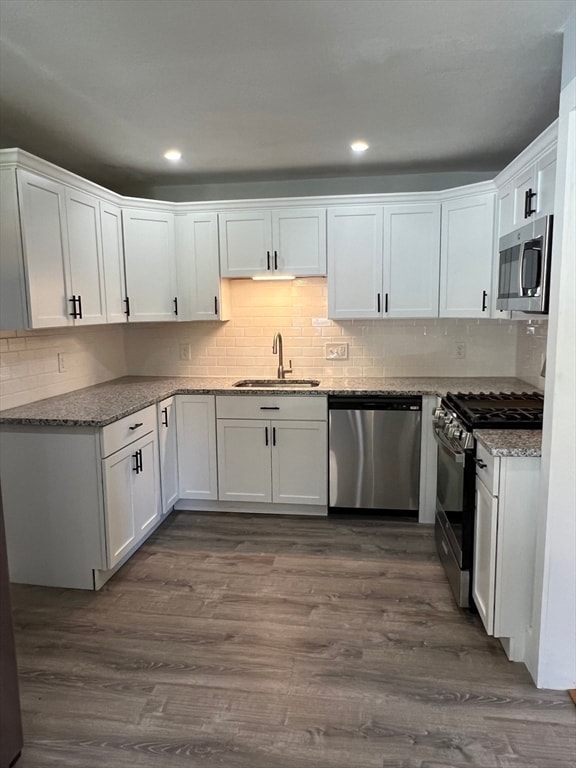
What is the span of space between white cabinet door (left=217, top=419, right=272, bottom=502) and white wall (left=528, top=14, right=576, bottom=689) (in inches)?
80.2

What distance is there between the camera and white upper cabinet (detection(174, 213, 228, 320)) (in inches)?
151

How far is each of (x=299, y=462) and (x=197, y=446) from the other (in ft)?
2.53

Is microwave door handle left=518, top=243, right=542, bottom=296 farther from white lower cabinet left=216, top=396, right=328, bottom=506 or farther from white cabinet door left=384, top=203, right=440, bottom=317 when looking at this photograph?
white lower cabinet left=216, top=396, right=328, bottom=506

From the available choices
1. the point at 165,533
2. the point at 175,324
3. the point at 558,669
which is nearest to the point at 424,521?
the point at 558,669

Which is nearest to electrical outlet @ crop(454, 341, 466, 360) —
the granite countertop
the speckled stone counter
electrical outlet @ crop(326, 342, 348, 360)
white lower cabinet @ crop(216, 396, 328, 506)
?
the granite countertop

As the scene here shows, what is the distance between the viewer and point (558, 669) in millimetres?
2014

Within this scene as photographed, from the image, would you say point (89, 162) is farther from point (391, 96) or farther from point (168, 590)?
point (168, 590)

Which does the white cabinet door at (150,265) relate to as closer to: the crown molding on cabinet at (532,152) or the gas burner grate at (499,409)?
the gas burner grate at (499,409)

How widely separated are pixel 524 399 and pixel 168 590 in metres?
2.30

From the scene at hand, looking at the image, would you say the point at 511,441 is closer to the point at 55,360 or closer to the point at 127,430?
the point at 127,430

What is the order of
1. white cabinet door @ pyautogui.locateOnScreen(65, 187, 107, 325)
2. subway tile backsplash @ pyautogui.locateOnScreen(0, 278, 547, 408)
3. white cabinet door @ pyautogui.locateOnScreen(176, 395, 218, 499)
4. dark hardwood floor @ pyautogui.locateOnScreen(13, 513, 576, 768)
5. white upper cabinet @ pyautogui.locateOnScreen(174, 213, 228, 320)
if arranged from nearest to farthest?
dark hardwood floor @ pyautogui.locateOnScreen(13, 513, 576, 768) → white cabinet door @ pyautogui.locateOnScreen(65, 187, 107, 325) → white cabinet door @ pyautogui.locateOnScreen(176, 395, 218, 499) → white upper cabinet @ pyautogui.locateOnScreen(174, 213, 228, 320) → subway tile backsplash @ pyautogui.locateOnScreen(0, 278, 547, 408)

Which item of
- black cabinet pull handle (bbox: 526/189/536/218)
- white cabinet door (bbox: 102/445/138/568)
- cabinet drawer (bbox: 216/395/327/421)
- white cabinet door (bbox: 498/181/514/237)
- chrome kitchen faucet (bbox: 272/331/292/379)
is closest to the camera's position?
black cabinet pull handle (bbox: 526/189/536/218)

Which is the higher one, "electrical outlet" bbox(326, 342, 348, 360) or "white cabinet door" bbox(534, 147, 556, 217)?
"white cabinet door" bbox(534, 147, 556, 217)

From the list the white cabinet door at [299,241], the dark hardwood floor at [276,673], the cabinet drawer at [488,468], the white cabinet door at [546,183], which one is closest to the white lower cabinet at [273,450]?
the dark hardwood floor at [276,673]
